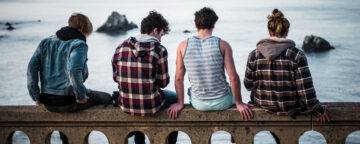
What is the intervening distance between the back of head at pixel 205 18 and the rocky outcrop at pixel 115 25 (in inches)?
2584

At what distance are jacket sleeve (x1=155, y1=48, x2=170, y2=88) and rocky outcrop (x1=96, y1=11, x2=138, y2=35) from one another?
215 ft

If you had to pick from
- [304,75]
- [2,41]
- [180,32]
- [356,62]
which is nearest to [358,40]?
[356,62]

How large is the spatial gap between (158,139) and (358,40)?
184ft

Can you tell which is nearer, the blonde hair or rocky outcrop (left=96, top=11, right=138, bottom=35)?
the blonde hair

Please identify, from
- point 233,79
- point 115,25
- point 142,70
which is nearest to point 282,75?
point 233,79

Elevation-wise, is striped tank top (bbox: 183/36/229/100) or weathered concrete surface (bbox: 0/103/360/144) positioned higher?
striped tank top (bbox: 183/36/229/100)

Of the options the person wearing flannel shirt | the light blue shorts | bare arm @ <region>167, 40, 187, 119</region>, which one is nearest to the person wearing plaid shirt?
the light blue shorts

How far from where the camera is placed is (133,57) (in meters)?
3.43

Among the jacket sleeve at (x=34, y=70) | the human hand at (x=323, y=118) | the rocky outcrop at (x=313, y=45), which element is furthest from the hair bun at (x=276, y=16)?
the rocky outcrop at (x=313, y=45)

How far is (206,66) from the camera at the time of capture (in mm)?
3475

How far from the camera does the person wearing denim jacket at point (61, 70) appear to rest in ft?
11.4

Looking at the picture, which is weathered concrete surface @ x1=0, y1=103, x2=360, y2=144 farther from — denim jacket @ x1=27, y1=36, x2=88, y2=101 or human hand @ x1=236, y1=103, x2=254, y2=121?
denim jacket @ x1=27, y1=36, x2=88, y2=101

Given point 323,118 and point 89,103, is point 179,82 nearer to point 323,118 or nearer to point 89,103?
point 89,103

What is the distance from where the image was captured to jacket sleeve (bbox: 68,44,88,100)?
11.1 feet
